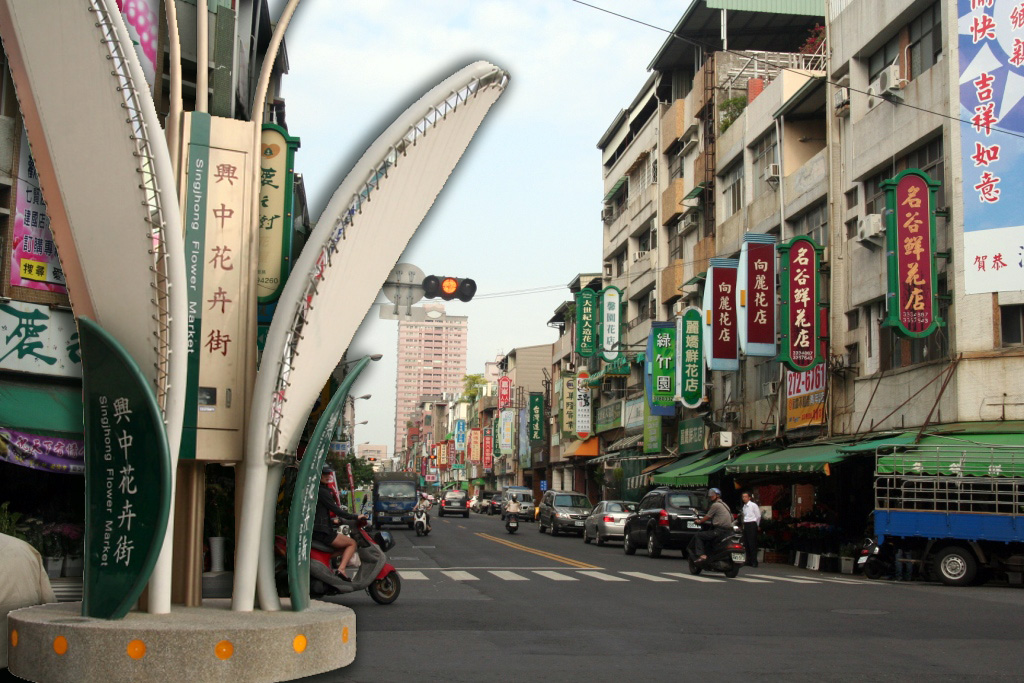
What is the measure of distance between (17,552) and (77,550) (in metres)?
8.94

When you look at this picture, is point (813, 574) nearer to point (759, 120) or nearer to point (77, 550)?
point (77, 550)

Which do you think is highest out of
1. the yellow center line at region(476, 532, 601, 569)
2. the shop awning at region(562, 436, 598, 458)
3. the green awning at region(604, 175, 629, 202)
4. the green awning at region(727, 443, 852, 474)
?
the green awning at region(604, 175, 629, 202)

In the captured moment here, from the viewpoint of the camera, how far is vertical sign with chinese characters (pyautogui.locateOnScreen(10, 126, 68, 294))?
1650 cm

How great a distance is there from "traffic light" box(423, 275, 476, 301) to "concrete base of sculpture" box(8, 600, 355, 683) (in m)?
7.47

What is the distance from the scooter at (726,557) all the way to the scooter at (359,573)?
7629 millimetres

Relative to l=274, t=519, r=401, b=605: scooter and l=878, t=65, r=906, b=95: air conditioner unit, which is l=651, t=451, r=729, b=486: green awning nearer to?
l=878, t=65, r=906, b=95: air conditioner unit

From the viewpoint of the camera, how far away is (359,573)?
531 inches

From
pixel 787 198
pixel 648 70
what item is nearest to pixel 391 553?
pixel 787 198

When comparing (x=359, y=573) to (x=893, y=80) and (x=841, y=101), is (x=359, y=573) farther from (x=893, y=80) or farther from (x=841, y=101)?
(x=841, y=101)

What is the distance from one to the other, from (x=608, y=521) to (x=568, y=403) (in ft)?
96.5

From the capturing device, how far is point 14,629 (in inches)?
312

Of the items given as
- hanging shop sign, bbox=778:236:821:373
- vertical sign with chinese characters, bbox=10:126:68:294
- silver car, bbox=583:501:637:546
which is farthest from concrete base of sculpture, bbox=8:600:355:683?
silver car, bbox=583:501:637:546

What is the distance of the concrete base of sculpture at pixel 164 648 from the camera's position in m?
7.43

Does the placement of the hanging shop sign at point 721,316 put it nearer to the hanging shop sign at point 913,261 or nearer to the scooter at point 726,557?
the hanging shop sign at point 913,261
